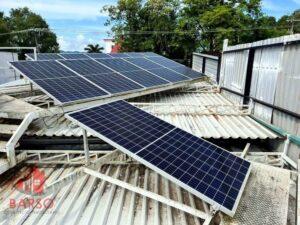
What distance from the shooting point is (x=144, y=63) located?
17578mm

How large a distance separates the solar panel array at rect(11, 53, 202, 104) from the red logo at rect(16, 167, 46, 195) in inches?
102

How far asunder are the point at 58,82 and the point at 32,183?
4650mm

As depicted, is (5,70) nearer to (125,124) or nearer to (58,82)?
(58,82)

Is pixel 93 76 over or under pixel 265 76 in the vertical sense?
under

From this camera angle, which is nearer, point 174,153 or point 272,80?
point 174,153

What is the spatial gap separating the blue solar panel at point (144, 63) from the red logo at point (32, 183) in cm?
1043

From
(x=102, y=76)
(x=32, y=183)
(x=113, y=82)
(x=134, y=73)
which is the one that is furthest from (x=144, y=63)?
(x=32, y=183)

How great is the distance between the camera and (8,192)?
6.70 m

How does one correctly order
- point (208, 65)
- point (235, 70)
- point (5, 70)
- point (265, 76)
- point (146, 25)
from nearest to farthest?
point (265, 76), point (235, 70), point (208, 65), point (5, 70), point (146, 25)

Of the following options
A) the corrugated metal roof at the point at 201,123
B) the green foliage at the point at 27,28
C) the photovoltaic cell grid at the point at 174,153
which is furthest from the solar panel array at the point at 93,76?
the green foliage at the point at 27,28

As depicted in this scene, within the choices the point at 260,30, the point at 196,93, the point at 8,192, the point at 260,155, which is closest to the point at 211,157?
the point at 260,155

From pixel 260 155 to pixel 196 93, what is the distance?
29.0 ft

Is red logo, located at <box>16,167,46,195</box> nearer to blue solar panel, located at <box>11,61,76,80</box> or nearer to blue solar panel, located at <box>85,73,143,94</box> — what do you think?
blue solar panel, located at <box>11,61,76,80</box>

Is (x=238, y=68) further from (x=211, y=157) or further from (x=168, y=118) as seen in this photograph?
(x=211, y=157)
